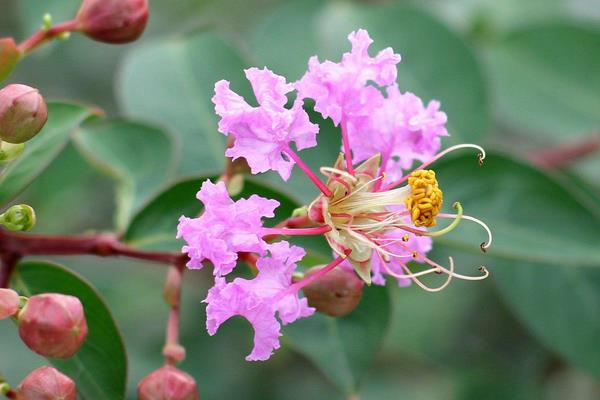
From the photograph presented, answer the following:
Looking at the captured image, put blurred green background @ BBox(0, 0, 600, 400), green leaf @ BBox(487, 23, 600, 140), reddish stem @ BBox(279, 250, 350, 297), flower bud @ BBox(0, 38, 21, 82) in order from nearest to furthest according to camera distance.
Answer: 1. reddish stem @ BBox(279, 250, 350, 297)
2. flower bud @ BBox(0, 38, 21, 82)
3. blurred green background @ BBox(0, 0, 600, 400)
4. green leaf @ BBox(487, 23, 600, 140)

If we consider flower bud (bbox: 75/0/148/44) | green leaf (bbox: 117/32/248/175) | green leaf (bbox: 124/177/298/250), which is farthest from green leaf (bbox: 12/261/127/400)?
green leaf (bbox: 117/32/248/175)

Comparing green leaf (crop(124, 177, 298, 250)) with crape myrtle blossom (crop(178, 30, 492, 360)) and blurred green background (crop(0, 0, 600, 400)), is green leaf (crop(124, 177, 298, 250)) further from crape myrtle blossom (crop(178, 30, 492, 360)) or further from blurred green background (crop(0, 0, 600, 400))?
crape myrtle blossom (crop(178, 30, 492, 360))

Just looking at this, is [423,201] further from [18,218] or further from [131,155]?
[131,155]

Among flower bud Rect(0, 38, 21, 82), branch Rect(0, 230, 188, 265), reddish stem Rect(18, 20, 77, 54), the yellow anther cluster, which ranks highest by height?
flower bud Rect(0, 38, 21, 82)

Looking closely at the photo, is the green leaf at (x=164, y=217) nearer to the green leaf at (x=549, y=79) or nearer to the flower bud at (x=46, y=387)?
the flower bud at (x=46, y=387)

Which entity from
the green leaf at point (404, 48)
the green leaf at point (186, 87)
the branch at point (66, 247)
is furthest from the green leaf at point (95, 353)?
the green leaf at point (404, 48)

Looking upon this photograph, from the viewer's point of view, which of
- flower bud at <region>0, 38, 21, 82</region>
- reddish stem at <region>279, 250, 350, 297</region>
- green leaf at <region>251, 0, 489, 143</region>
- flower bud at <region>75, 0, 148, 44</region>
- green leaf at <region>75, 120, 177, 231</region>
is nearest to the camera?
reddish stem at <region>279, 250, 350, 297</region>
